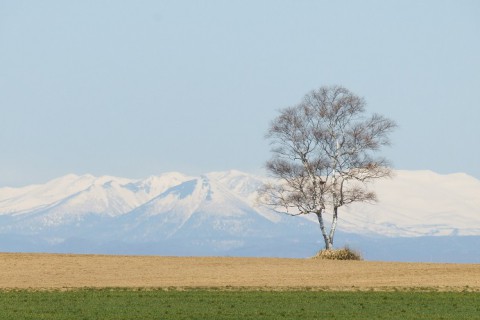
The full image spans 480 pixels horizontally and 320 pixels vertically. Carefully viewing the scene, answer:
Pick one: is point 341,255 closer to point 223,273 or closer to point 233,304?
point 223,273

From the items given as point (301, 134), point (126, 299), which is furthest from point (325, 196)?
point (126, 299)

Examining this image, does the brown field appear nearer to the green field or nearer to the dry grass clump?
the dry grass clump

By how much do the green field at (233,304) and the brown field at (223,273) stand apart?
4.75 metres

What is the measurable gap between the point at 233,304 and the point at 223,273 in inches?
892

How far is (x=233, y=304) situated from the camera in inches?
2261

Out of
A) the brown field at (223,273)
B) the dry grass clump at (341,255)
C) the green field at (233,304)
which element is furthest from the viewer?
the dry grass clump at (341,255)

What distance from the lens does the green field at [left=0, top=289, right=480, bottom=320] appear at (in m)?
52.8

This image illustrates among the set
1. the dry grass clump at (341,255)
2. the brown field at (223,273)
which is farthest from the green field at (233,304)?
the dry grass clump at (341,255)

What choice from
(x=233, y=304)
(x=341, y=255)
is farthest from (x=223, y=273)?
(x=233, y=304)

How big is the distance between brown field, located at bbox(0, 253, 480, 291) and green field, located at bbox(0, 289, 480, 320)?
187 inches

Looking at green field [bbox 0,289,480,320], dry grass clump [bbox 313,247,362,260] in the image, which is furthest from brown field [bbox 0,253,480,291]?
green field [bbox 0,289,480,320]

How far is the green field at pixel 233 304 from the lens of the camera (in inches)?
2077

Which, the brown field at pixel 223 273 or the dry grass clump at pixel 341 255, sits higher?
the dry grass clump at pixel 341 255

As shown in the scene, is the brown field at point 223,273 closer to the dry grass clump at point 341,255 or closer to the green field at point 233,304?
the dry grass clump at point 341,255
